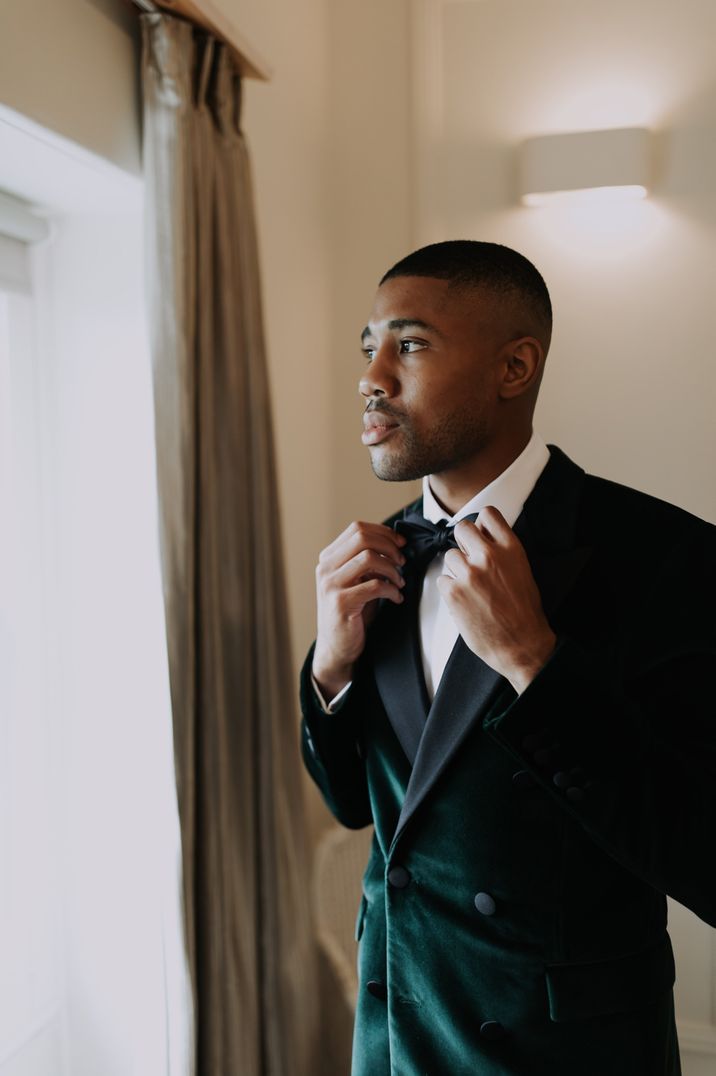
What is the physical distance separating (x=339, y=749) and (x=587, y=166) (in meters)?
1.45

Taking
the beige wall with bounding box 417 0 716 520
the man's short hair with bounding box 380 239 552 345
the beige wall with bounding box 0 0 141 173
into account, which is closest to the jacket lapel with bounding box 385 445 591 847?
the man's short hair with bounding box 380 239 552 345

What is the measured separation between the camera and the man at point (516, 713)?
975mm

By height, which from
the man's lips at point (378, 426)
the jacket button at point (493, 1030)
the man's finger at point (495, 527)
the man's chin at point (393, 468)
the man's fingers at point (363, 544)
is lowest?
the jacket button at point (493, 1030)

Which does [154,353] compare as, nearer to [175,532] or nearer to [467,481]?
[175,532]

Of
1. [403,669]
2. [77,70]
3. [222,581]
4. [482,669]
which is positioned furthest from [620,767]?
[77,70]

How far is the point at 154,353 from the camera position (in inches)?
60.1

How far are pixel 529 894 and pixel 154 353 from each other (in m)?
1.01

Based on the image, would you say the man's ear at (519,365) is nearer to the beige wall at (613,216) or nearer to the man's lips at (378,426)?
the man's lips at (378,426)

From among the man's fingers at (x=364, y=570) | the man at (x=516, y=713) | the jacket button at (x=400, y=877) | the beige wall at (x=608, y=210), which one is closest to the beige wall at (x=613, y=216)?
the beige wall at (x=608, y=210)

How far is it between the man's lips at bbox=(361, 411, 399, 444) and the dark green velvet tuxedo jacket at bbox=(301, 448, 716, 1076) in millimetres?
195

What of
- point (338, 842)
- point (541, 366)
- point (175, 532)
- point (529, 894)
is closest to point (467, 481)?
point (541, 366)

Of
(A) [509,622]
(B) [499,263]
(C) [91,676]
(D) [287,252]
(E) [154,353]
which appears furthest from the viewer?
(D) [287,252]

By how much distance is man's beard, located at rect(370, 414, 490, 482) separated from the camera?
43.0 inches

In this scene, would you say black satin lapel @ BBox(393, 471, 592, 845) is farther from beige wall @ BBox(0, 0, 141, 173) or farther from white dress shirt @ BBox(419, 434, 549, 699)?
beige wall @ BBox(0, 0, 141, 173)
